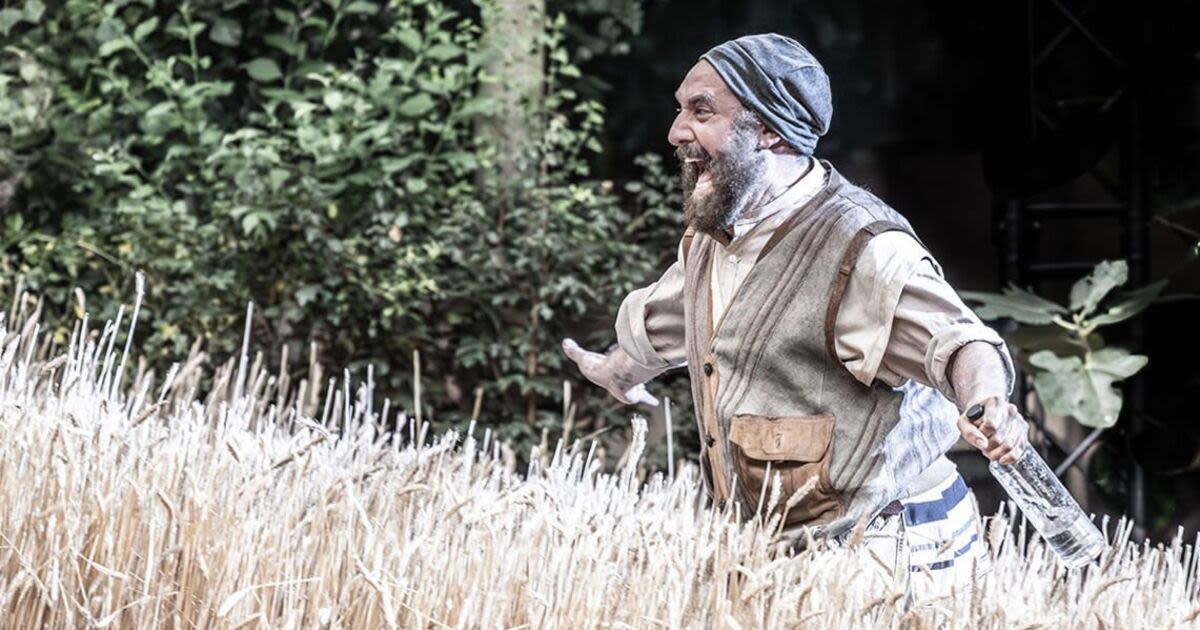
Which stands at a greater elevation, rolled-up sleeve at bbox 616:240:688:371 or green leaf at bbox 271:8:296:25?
green leaf at bbox 271:8:296:25

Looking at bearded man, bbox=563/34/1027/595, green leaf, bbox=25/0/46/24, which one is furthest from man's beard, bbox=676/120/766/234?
green leaf, bbox=25/0/46/24

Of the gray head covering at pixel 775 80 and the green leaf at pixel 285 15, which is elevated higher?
the green leaf at pixel 285 15

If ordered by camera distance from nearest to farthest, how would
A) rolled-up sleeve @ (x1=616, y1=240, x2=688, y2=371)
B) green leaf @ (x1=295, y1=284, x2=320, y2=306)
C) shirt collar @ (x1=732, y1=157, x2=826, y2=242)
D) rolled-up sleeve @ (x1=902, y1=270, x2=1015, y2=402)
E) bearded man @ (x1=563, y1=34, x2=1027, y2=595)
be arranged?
rolled-up sleeve @ (x1=902, y1=270, x2=1015, y2=402)
bearded man @ (x1=563, y1=34, x2=1027, y2=595)
shirt collar @ (x1=732, y1=157, x2=826, y2=242)
rolled-up sleeve @ (x1=616, y1=240, x2=688, y2=371)
green leaf @ (x1=295, y1=284, x2=320, y2=306)

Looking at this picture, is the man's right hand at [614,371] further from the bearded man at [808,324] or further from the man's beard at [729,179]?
the man's beard at [729,179]

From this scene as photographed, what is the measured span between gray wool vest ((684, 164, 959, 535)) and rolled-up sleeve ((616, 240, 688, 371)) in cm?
22

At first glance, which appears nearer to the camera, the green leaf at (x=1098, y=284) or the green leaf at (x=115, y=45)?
the green leaf at (x=1098, y=284)

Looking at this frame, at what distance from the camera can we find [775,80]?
247 cm

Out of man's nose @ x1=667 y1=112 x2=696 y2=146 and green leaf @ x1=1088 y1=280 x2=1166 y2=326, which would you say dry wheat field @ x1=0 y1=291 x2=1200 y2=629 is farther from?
green leaf @ x1=1088 y1=280 x2=1166 y2=326

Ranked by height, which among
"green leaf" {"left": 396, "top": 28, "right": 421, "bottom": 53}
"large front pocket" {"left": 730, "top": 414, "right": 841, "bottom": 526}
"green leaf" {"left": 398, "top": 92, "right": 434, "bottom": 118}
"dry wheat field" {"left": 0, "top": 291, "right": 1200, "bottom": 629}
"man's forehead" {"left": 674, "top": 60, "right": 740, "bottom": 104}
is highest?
"green leaf" {"left": 396, "top": 28, "right": 421, "bottom": 53}

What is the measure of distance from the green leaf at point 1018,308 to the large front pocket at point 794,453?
7.47 feet

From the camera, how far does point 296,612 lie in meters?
2.09

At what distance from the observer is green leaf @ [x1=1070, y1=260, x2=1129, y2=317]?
4.68m

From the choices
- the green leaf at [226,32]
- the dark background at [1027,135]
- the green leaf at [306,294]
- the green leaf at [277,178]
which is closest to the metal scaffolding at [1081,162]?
the dark background at [1027,135]

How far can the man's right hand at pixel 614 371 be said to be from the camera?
2826 mm
